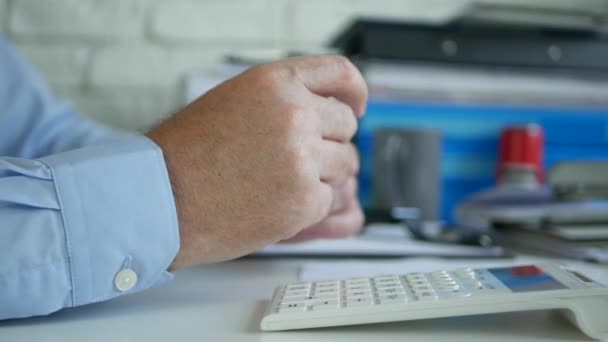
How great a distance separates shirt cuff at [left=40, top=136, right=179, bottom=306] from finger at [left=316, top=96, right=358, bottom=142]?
133 millimetres

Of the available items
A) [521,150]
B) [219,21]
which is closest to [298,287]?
[521,150]

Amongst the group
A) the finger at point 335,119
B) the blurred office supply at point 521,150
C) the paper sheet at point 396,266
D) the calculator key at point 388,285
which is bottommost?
the paper sheet at point 396,266

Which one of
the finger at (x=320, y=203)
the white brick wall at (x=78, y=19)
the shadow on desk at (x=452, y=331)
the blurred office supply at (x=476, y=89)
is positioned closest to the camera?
the shadow on desk at (x=452, y=331)

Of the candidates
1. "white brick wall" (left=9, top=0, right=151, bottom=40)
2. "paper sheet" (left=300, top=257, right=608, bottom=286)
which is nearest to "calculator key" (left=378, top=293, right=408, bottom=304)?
"paper sheet" (left=300, top=257, right=608, bottom=286)

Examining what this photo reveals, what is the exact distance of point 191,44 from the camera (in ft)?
3.41

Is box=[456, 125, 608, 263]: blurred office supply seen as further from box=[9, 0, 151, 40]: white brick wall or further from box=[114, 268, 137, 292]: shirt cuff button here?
box=[9, 0, 151, 40]: white brick wall

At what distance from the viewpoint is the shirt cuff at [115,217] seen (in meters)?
0.38

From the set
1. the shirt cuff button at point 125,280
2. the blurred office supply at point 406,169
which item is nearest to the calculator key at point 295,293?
the shirt cuff button at point 125,280

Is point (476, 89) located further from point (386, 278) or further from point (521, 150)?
point (386, 278)

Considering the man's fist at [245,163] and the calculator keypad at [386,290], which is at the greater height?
the man's fist at [245,163]

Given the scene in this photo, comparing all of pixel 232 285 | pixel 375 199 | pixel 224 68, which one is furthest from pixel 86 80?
pixel 232 285

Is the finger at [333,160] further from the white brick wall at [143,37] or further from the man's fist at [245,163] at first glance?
the white brick wall at [143,37]

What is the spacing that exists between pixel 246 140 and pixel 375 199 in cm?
49

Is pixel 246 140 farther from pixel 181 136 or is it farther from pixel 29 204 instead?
pixel 29 204
